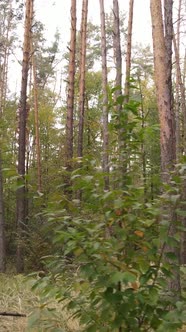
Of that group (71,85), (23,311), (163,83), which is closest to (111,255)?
(163,83)

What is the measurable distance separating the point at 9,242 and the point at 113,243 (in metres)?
19.2

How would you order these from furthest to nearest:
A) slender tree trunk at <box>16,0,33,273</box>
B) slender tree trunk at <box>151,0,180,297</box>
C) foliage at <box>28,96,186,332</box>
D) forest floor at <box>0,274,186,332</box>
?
slender tree trunk at <box>16,0,33,273</box> < slender tree trunk at <box>151,0,180,297</box> < forest floor at <box>0,274,186,332</box> < foliage at <box>28,96,186,332</box>

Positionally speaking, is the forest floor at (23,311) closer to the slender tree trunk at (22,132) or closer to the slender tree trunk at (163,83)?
the slender tree trunk at (163,83)

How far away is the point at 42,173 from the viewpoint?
18.5 metres

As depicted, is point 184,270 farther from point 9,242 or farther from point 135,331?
point 9,242

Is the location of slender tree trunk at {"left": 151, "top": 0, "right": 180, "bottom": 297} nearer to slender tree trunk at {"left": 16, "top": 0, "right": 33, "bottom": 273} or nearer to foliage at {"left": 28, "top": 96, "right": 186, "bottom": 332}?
foliage at {"left": 28, "top": 96, "right": 186, "bottom": 332}

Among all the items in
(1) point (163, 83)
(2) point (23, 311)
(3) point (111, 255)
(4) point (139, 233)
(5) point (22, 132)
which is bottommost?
(2) point (23, 311)

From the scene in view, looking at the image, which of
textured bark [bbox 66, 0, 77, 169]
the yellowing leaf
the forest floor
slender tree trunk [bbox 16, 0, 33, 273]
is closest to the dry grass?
the forest floor

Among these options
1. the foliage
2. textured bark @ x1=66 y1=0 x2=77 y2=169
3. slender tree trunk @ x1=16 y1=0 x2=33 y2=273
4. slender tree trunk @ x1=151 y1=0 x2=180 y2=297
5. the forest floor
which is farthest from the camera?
textured bark @ x1=66 y1=0 x2=77 y2=169

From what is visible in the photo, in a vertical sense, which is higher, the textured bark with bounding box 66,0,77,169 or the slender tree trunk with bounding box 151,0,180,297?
the textured bark with bounding box 66,0,77,169

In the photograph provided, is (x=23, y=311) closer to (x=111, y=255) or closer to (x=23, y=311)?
(x=23, y=311)

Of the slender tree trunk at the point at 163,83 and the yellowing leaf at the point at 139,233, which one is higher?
the slender tree trunk at the point at 163,83

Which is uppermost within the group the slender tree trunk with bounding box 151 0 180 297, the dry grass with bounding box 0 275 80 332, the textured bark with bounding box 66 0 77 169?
the textured bark with bounding box 66 0 77 169

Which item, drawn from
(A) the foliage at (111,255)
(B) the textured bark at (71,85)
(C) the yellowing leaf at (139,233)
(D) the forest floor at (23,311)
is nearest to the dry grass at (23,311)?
(D) the forest floor at (23,311)
